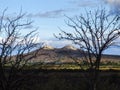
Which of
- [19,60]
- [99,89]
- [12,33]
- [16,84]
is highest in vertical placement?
[12,33]

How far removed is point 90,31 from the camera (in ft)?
78.9

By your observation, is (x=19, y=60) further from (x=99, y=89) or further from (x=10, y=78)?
(x=99, y=89)

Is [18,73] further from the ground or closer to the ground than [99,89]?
further from the ground

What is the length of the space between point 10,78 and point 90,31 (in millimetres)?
9586

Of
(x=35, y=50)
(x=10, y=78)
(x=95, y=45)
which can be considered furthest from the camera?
(x=95, y=45)

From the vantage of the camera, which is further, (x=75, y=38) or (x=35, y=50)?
(x=75, y=38)

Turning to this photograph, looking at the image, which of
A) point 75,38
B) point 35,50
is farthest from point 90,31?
point 35,50

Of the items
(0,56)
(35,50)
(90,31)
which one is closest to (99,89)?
(90,31)

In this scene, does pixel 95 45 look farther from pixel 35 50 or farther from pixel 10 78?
pixel 10 78

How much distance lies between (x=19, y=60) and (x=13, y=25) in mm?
1685

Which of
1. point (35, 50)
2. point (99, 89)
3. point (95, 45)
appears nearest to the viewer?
point (35, 50)

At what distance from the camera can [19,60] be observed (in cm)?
1581

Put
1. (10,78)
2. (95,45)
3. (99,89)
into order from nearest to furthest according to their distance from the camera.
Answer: (10,78) → (95,45) → (99,89)

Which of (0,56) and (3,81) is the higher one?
(0,56)
